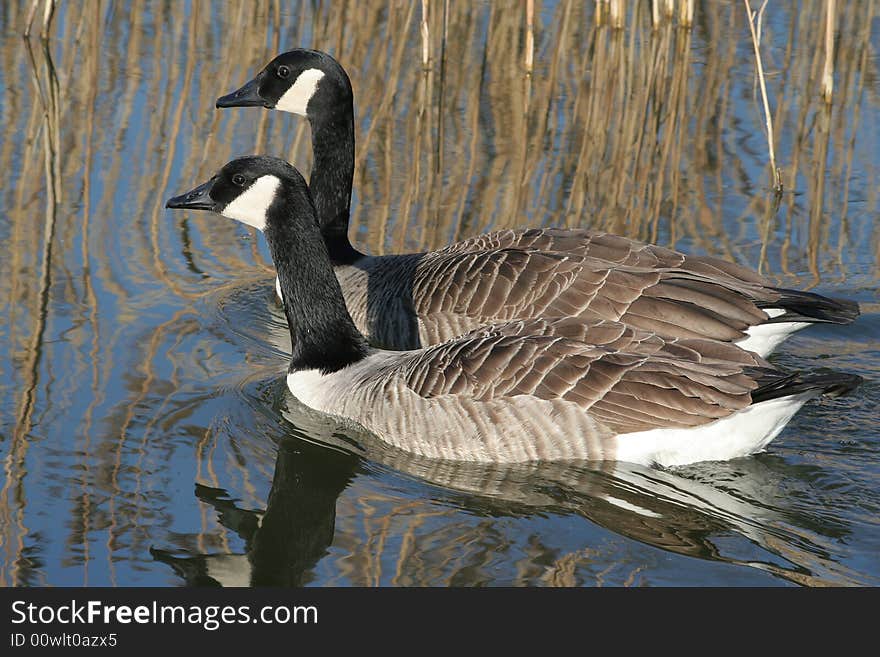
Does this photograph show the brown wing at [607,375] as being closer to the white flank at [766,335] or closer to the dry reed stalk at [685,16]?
the white flank at [766,335]

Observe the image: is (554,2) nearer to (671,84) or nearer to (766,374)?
(671,84)

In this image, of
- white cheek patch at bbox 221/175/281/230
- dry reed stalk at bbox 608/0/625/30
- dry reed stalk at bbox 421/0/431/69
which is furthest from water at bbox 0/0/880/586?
white cheek patch at bbox 221/175/281/230

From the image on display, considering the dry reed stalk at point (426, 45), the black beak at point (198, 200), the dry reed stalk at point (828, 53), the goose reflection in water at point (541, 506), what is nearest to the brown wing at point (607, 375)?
the goose reflection in water at point (541, 506)


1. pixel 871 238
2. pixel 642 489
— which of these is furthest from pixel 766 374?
pixel 871 238

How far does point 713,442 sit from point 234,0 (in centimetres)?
1005

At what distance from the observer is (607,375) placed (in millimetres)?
6918

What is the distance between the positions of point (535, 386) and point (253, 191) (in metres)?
2.00

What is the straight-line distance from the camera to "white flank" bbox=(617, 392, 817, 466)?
22.2 feet

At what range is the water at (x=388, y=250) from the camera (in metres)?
6.22

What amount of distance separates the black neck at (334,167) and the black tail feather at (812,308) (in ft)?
11.4

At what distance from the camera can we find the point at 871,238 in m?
10.5

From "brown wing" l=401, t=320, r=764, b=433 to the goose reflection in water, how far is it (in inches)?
14.1

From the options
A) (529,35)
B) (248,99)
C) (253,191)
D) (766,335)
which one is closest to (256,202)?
(253,191)

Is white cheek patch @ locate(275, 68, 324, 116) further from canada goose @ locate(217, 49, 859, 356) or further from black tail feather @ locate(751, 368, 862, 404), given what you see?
black tail feather @ locate(751, 368, 862, 404)
